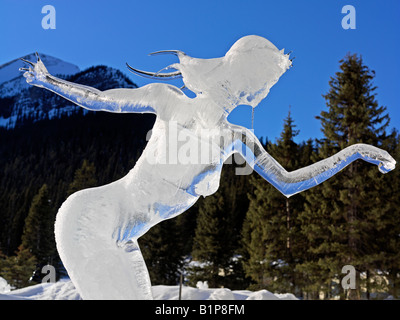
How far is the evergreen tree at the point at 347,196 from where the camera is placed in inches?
699

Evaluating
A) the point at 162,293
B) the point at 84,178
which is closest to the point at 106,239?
the point at 162,293

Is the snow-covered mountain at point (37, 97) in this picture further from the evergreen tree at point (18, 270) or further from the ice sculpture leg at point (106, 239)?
the ice sculpture leg at point (106, 239)

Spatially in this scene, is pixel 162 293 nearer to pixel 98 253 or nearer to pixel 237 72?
pixel 98 253

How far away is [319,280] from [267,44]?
61.1 feet

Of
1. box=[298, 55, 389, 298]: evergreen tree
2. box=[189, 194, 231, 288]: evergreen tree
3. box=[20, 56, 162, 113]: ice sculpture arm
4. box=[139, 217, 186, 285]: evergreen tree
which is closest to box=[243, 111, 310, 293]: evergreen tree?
box=[298, 55, 389, 298]: evergreen tree

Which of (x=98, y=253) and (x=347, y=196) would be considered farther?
(x=347, y=196)

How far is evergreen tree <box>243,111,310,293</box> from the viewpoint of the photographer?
22.3m

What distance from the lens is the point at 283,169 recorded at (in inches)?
72.4

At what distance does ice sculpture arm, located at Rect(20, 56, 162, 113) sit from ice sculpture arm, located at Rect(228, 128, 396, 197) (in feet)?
1.36

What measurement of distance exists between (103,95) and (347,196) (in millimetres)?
18389

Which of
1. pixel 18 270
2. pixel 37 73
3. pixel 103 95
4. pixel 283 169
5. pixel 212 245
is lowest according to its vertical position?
pixel 18 270

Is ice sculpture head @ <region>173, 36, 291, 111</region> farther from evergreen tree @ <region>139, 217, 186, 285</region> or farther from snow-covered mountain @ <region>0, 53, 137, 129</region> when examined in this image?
snow-covered mountain @ <region>0, 53, 137, 129</region>
